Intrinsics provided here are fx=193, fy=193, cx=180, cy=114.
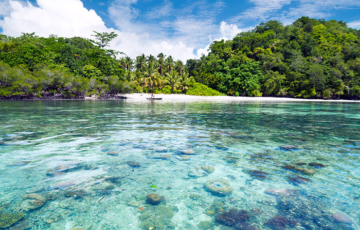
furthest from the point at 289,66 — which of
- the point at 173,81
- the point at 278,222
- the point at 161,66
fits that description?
the point at 278,222

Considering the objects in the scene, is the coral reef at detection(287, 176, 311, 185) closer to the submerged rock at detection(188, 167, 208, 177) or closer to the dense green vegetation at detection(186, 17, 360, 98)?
the submerged rock at detection(188, 167, 208, 177)

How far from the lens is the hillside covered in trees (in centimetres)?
4003

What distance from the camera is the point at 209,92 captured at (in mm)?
55656

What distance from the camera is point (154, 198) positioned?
3098 millimetres

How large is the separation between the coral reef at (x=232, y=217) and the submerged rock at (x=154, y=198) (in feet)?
3.10

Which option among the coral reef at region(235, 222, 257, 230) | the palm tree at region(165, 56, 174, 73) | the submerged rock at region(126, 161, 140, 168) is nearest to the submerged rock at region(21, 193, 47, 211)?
the submerged rock at region(126, 161, 140, 168)

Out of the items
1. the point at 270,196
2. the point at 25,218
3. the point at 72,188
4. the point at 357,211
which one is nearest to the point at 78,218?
the point at 25,218

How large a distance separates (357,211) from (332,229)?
81 cm

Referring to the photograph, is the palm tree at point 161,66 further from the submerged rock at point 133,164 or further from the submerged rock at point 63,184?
the submerged rock at point 63,184

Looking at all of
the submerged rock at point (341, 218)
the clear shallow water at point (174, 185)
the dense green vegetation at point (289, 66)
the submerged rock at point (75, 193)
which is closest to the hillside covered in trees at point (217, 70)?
the dense green vegetation at point (289, 66)

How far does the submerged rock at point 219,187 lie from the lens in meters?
3.33

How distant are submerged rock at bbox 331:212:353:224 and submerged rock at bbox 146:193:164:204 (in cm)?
246

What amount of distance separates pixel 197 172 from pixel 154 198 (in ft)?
4.48

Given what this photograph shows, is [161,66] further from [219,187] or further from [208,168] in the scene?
[219,187]
